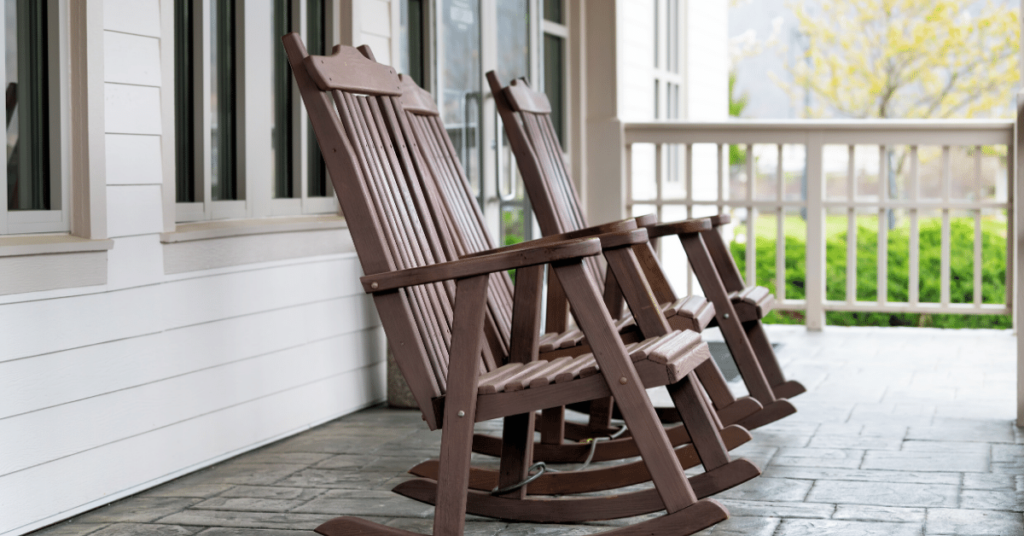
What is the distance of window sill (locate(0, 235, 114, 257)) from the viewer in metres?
2.32

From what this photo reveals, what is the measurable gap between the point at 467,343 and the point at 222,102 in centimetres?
155

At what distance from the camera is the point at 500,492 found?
2.38 m

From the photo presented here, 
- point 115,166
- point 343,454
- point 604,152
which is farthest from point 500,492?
point 604,152

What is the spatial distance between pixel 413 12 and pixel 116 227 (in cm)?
194

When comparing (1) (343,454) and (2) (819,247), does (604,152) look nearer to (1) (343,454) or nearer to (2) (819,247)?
(2) (819,247)

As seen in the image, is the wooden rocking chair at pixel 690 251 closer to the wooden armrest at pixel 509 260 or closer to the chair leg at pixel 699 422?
the chair leg at pixel 699 422

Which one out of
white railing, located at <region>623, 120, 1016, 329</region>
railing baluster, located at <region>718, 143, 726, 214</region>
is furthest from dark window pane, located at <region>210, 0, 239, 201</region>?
railing baluster, located at <region>718, 143, 726, 214</region>

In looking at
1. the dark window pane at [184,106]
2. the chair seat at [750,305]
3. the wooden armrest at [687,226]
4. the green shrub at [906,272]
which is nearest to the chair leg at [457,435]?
the wooden armrest at [687,226]

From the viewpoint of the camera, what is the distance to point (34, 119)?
2490 mm


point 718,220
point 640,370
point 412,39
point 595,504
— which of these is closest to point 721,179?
point 412,39

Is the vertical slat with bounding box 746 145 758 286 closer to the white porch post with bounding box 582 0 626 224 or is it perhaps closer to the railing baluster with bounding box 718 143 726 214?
the railing baluster with bounding box 718 143 726 214

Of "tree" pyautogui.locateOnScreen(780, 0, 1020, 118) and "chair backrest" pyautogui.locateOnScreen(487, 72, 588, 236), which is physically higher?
"tree" pyautogui.locateOnScreen(780, 0, 1020, 118)

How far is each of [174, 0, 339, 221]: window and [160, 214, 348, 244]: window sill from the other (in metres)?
→ 0.04

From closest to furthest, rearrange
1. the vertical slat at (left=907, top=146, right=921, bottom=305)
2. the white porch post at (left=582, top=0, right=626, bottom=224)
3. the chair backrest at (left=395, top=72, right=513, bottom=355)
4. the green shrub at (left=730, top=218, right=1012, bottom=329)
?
the chair backrest at (left=395, top=72, right=513, bottom=355) → the vertical slat at (left=907, top=146, right=921, bottom=305) → the white porch post at (left=582, top=0, right=626, bottom=224) → the green shrub at (left=730, top=218, right=1012, bottom=329)
